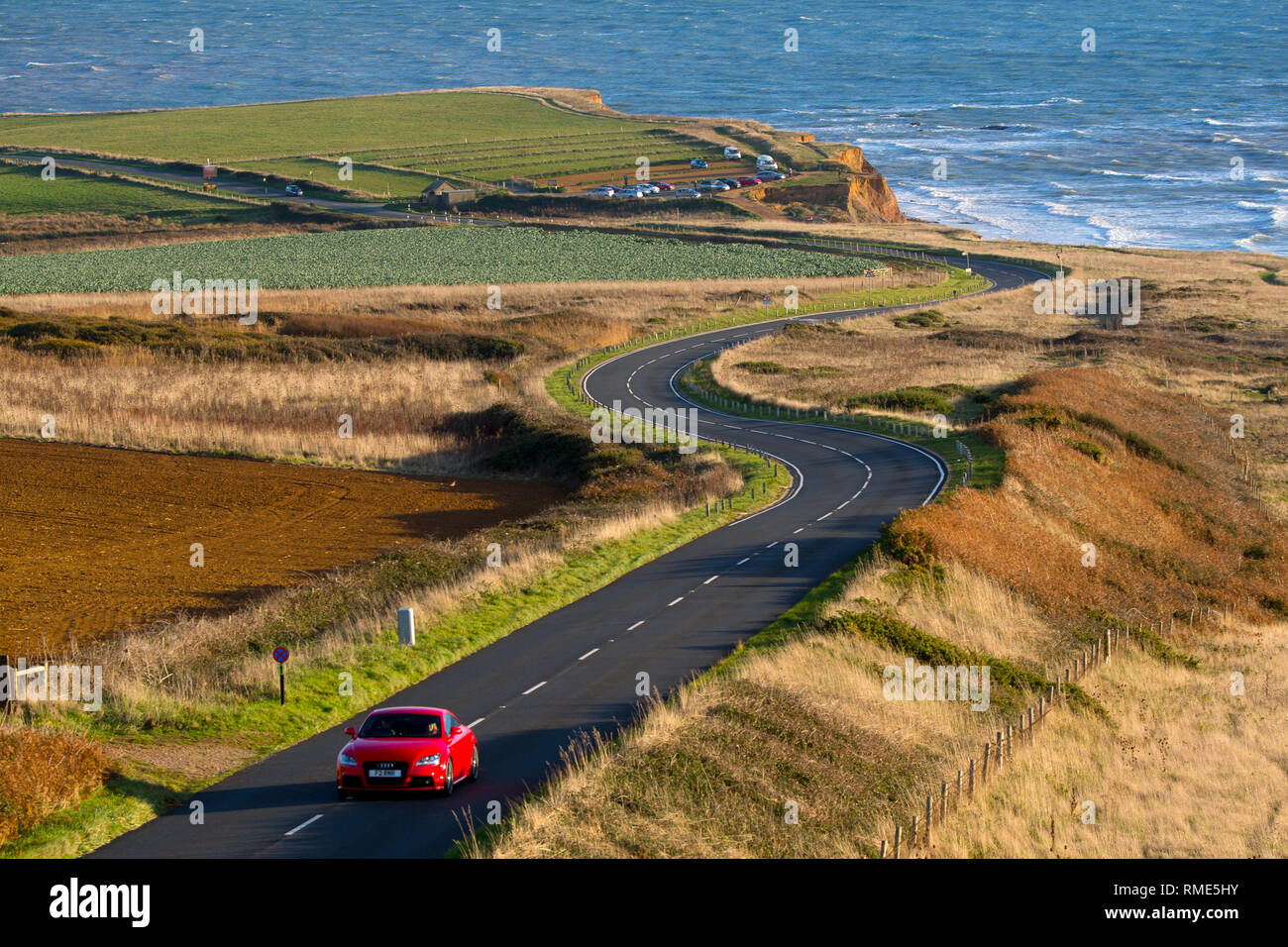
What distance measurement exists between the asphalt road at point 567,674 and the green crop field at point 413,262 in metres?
64.2

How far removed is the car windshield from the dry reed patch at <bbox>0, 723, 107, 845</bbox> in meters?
3.87

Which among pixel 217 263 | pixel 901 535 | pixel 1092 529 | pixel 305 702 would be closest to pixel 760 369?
pixel 1092 529

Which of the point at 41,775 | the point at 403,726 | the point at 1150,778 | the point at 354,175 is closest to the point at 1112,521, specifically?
the point at 1150,778

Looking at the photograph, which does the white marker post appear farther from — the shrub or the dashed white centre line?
the shrub

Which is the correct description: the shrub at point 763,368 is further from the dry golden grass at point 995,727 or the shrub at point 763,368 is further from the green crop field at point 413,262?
the green crop field at point 413,262

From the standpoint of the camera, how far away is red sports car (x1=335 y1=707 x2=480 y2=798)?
61.2 ft

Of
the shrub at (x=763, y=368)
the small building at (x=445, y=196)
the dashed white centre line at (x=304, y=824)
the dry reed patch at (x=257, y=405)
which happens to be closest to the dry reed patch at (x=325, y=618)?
the dashed white centre line at (x=304, y=824)

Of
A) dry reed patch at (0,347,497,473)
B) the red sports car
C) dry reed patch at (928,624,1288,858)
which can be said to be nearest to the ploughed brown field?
dry reed patch at (0,347,497,473)

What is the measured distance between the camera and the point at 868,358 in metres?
75.8

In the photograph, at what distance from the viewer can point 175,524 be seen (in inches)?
1565

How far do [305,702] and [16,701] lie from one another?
185 inches

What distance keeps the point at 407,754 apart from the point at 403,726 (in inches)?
28.9

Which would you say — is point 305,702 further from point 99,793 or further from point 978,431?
point 978,431

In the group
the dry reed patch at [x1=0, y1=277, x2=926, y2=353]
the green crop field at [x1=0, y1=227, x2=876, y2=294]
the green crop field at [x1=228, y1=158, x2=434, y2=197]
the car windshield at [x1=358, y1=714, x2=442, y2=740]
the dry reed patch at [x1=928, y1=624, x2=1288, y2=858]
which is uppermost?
the green crop field at [x1=228, y1=158, x2=434, y2=197]
